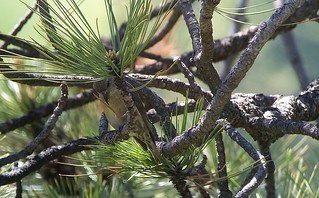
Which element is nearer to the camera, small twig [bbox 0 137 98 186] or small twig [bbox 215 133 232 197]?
small twig [bbox 215 133 232 197]

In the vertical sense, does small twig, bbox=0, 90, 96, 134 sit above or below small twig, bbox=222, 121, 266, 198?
above

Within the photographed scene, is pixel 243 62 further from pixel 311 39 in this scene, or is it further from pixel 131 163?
pixel 311 39

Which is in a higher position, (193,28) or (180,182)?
(193,28)

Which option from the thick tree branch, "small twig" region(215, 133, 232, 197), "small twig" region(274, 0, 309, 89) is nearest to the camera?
the thick tree branch

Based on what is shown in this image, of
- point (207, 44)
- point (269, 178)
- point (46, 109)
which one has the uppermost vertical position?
point (207, 44)

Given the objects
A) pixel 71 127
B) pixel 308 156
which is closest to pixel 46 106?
pixel 71 127

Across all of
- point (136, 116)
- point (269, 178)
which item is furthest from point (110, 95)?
point (269, 178)

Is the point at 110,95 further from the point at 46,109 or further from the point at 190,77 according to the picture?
the point at 46,109

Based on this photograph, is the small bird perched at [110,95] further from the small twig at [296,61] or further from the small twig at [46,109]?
the small twig at [296,61]

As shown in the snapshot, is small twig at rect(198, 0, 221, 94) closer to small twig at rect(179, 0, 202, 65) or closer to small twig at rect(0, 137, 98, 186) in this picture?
small twig at rect(179, 0, 202, 65)

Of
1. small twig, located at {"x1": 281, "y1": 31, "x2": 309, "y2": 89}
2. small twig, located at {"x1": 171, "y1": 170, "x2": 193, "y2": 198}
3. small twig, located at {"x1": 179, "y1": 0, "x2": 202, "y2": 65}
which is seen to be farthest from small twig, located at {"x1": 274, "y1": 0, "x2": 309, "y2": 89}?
small twig, located at {"x1": 171, "y1": 170, "x2": 193, "y2": 198}

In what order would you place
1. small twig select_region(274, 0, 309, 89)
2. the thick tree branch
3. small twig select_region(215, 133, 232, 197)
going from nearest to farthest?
the thick tree branch
small twig select_region(215, 133, 232, 197)
small twig select_region(274, 0, 309, 89)

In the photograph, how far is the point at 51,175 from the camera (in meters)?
1.28

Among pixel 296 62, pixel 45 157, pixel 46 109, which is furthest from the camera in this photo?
pixel 296 62
